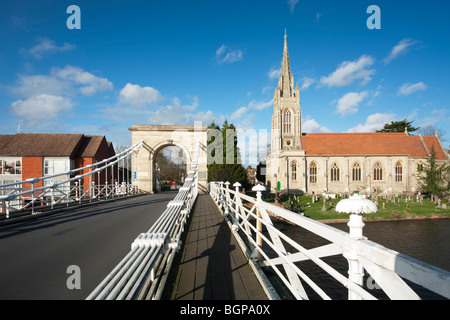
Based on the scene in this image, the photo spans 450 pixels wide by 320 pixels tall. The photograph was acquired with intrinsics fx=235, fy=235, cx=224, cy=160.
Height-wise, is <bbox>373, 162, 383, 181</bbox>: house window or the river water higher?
<bbox>373, 162, 383, 181</bbox>: house window

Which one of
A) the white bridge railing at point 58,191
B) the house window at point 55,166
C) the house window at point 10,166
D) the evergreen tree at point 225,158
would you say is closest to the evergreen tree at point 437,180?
the evergreen tree at point 225,158

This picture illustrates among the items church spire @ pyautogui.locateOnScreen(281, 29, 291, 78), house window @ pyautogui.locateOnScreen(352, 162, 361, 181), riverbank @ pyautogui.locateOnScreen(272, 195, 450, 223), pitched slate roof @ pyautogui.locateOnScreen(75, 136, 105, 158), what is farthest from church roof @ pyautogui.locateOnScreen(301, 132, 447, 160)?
pitched slate roof @ pyautogui.locateOnScreen(75, 136, 105, 158)

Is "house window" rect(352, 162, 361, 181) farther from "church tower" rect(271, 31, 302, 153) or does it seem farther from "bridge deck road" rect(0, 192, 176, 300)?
"bridge deck road" rect(0, 192, 176, 300)

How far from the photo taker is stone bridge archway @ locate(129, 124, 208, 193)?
22531mm

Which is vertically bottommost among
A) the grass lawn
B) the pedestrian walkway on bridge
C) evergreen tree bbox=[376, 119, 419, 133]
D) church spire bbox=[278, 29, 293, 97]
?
the grass lawn

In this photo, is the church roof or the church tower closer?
the church roof

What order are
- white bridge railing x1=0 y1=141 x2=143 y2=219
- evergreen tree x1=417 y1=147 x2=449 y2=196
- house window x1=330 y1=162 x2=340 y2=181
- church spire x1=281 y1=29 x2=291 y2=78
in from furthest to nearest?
church spire x1=281 y1=29 x2=291 y2=78
house window x1=330 y1=162 x2=340 y2=181
evergreen tree x1=417 y1=147 x2=449 y2=196
white bridge railing x1=0 y1=141 x2=143 y2=219

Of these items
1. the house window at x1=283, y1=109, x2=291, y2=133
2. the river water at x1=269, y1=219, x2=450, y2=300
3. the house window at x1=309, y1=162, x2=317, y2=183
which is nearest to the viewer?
the river water at x1=269, y1=219, x2=450, y2=300

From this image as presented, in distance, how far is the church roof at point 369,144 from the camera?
38.8 metres

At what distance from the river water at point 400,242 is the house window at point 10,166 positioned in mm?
28207

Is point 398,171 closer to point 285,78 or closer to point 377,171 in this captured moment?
point 377,171

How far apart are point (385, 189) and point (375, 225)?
17885 millimetres

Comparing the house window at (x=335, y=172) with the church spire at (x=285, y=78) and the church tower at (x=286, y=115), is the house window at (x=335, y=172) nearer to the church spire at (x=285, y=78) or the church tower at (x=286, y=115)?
the church tower at (x=286, y=115)
